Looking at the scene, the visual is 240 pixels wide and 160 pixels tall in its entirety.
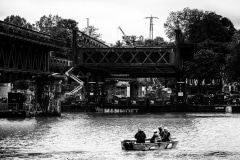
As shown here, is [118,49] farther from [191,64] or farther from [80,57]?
[191,64]

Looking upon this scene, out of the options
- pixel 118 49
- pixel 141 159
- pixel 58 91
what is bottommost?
pixel 141 159

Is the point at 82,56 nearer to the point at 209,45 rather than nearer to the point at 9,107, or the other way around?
the point at 9,107

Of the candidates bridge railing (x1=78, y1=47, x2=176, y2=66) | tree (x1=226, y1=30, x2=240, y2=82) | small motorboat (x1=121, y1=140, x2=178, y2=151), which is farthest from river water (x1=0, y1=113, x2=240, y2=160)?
tree (x1=226, y1=30, x2=240, y2=82)

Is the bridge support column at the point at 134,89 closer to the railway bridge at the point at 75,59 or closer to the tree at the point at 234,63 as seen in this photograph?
the tree at the point at 234,63

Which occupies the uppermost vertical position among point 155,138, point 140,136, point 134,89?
point 134,89

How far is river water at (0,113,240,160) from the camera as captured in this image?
5675 cm

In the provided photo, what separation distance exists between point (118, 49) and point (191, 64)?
6730 centimetres

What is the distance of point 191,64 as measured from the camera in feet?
586

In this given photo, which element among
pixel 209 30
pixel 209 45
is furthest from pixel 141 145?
pixel 209 30

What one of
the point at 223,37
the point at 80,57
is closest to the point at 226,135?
the point at 80,57

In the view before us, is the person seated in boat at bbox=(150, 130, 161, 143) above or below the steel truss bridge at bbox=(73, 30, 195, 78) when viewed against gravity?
below

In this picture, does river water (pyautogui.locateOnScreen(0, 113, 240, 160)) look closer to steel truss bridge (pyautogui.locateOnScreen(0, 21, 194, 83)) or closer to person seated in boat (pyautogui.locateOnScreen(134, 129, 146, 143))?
person seated in boat (pyautogui.locateOnScreen(134, 129, 146, 143))

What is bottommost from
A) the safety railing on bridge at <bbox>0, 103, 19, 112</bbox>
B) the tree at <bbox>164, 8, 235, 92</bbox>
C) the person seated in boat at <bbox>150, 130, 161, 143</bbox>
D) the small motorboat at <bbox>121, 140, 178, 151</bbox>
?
the small motorboat at <bbox>121, 140, 178, 151</bbox>

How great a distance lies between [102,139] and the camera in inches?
2795
